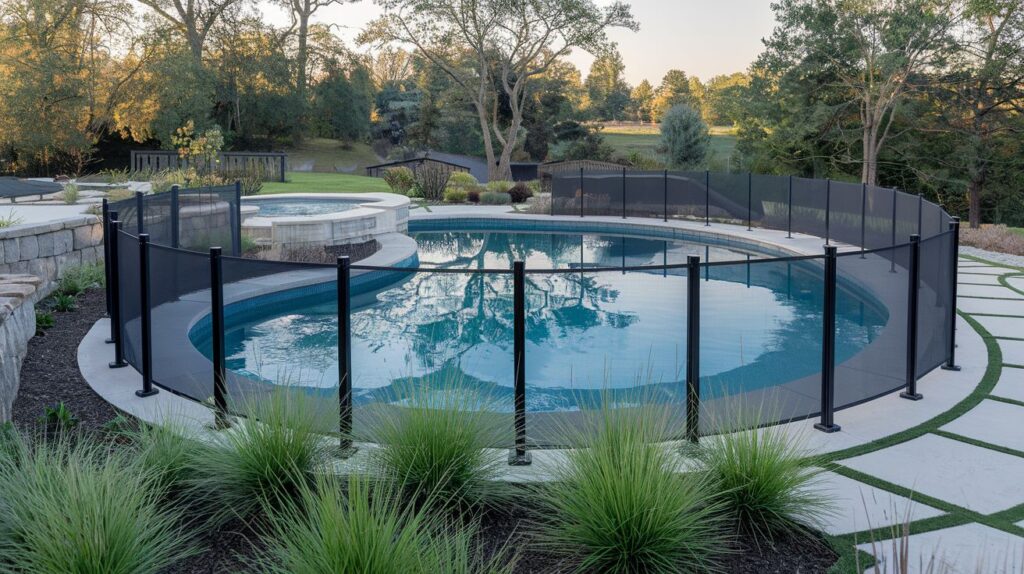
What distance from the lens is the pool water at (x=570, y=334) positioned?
531 centimetres

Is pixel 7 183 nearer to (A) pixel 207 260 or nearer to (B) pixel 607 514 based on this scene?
(A) pixel 207 260

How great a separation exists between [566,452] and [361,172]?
41.1m

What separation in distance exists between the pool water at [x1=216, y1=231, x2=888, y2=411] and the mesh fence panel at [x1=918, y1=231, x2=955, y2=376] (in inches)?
13.8

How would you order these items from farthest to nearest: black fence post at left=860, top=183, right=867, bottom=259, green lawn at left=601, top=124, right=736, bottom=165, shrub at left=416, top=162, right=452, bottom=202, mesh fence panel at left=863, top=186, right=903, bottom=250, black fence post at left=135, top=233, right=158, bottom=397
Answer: green lawn at left=601, top=124, right=736, bottom=165, shrub at left=416, top=162, right=452, bottom=202, black fence post at left=860, top=183, right=867, bottom=259, mesh fence panel at left=863, top=186, right=903, bottom=250, black fence post at left=135, top=233, right=158, bottom=397

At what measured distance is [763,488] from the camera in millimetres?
3762

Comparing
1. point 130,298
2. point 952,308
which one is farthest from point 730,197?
point 130,298

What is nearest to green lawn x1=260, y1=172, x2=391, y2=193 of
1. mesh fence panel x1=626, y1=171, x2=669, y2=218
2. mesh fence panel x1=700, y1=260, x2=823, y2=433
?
mesh fence panel x1=626, y1=171, x2=669, y2=218

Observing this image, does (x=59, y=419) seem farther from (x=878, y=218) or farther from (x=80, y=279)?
A: (x=878, y=218)

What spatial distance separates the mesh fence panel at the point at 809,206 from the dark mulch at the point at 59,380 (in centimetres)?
1167

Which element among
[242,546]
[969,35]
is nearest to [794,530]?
[242,546]

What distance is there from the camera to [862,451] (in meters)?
4.96

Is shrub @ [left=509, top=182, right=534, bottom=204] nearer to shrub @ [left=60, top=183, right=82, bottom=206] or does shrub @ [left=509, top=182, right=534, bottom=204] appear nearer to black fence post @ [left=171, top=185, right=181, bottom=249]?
shrub @ [left=60, top=183, right=82, bottom=206]

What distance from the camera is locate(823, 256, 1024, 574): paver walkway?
368cm

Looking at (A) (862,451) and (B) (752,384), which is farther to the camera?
(B) (752,384)
